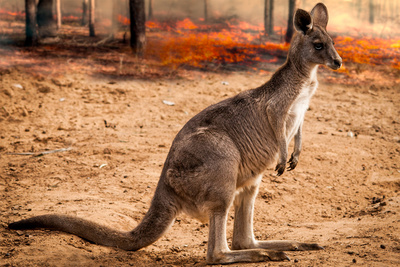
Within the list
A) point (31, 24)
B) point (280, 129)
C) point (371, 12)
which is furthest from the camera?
point (371, 12)

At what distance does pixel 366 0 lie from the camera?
21.6 metres

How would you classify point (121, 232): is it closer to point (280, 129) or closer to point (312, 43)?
point (280, 129)

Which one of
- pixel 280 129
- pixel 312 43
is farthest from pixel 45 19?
pixel 280 129

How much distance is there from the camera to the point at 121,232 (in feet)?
13.1

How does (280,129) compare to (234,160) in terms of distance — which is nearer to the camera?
(234,160)

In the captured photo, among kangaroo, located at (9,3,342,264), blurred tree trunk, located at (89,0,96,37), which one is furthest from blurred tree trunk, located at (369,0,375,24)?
kangaroo, located at (9,3,342,264)

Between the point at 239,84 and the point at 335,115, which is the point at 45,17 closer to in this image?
the point at 239,84

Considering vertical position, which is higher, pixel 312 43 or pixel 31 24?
pixel 312 43

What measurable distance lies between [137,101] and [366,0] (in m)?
16.5

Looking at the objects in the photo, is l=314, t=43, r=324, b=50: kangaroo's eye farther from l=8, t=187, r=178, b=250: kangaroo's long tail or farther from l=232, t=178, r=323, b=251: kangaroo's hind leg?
l=8, t=187, r=178, b=250: kangaroo's long tail

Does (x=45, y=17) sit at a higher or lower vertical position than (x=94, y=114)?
higher

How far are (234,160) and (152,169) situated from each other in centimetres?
270

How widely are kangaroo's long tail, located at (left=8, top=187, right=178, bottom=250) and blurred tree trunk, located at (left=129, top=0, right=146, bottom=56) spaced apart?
393 inches

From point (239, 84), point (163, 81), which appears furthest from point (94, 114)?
point (239, 84)
